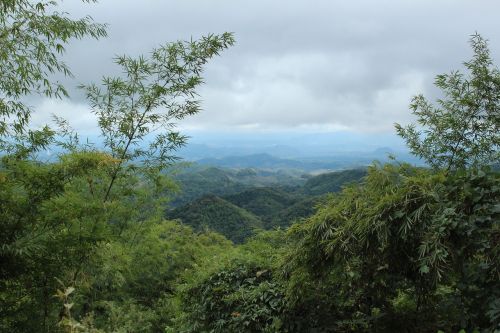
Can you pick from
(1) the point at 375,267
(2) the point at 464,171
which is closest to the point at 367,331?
(1) the point at 375,267

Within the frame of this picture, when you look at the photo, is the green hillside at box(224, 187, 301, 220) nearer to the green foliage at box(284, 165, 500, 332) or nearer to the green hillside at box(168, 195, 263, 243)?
the green hillside at box(168, 195, 263, 243)

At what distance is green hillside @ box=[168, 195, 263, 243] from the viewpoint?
4514 cm

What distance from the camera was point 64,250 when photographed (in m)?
3.91

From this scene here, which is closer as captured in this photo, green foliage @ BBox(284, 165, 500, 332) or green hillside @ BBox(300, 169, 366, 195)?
green foliage @ BBox(284, 165, 500, 332)

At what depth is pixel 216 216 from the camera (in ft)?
164

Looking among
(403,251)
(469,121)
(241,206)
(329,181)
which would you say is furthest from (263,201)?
(403,251)

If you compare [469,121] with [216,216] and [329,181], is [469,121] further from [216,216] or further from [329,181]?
[329,181]

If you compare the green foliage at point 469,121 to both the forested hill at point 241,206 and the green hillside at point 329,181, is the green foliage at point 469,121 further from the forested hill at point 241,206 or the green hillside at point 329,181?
the green hillside at point 329,181

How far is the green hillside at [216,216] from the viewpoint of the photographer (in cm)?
4514

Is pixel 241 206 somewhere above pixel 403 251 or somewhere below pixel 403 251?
below

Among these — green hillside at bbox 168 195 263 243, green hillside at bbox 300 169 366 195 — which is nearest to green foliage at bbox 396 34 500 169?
green hillside at bbox 168 195 263 243

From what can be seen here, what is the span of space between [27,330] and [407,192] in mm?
3938

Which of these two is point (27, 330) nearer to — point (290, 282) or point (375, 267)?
point (290, 282)

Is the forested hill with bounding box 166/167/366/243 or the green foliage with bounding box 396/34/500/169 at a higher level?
the green foliage with bounding box 396/34/500/169
